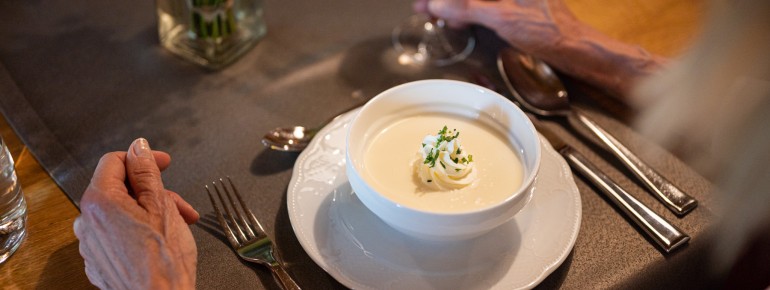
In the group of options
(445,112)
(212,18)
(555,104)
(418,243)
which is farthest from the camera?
(212,18)

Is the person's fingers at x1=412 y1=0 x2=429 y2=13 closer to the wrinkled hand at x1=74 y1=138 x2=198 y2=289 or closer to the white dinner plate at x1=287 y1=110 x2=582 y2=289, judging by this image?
the white dinner plate at x1=287 y1=110 x2=582 y2=289

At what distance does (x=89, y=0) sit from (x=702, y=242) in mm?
1116

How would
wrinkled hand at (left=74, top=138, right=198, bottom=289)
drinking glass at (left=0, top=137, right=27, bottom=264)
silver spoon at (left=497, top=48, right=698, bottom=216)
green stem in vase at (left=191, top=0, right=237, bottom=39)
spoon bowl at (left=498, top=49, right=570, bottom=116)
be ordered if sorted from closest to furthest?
wrinkled hand at (left=74, top=138, right=198, bottom=289) < drinking glass at (left=0, top=137, right=27, bottom=264) < silver spoon at (left=497, top=48, right=698, bottom=216) < spoon bowl at (left=498, top=49, right=570, bottom=116) < green stem in vase at (left=191, top=0, right=237, bottom=39)

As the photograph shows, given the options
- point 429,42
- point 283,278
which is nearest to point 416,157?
point 283,278

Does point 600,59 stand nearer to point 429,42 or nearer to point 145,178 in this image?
point 429,42

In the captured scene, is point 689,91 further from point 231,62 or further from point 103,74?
point 103,74

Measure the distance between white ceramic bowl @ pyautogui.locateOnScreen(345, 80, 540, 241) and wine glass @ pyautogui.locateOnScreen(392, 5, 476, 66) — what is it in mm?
280

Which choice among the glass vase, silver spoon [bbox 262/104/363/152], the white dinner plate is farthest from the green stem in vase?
the white dinner plate

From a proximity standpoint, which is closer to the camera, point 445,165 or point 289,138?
point 445,165

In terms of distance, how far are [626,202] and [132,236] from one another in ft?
1.97

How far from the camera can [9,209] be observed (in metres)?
0.76

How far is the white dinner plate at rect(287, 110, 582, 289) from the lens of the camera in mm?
715

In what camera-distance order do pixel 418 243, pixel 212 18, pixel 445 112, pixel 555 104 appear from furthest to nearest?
pixel 212 18 → pixel 555 104 → pixel 445 112 → pixel 418 243

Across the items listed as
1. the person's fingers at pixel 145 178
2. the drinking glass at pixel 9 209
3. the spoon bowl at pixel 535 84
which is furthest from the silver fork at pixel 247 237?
the spoon bowl at pixel 535 84
